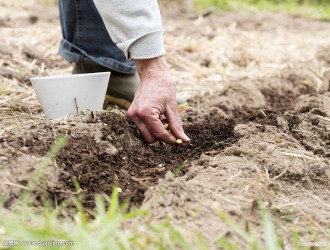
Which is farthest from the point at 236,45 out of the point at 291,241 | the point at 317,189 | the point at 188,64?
the point at 291,241

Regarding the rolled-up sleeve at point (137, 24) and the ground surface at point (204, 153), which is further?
the rolled-up sleeve at point (137, 24)

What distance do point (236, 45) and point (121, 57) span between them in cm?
224

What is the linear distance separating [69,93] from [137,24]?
54 centimetres

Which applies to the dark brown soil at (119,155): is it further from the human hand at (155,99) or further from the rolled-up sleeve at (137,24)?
the rolled-up sleeve at (137,24)

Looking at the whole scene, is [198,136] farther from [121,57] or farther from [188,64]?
[188,64]

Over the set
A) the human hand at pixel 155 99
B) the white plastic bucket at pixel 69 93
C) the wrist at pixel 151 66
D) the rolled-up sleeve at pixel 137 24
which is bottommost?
the white plastic bucket at pixel 69 93

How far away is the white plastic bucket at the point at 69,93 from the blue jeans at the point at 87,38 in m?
0.33

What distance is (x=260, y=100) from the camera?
3.20 m

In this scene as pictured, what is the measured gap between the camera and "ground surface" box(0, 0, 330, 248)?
1.56m

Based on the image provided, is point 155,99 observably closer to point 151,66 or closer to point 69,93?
point 151,66

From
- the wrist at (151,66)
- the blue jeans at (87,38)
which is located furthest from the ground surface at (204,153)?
the blue jeans at (87,38)

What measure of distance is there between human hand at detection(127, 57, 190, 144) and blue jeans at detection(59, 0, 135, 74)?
706 millimetres

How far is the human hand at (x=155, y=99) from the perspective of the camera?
2023 mm

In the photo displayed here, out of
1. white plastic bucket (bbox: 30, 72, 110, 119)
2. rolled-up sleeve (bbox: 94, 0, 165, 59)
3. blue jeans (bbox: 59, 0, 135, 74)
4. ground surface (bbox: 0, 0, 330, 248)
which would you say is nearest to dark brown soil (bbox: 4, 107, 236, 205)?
ground surface (bbox: 0, 0, 330, 248)
